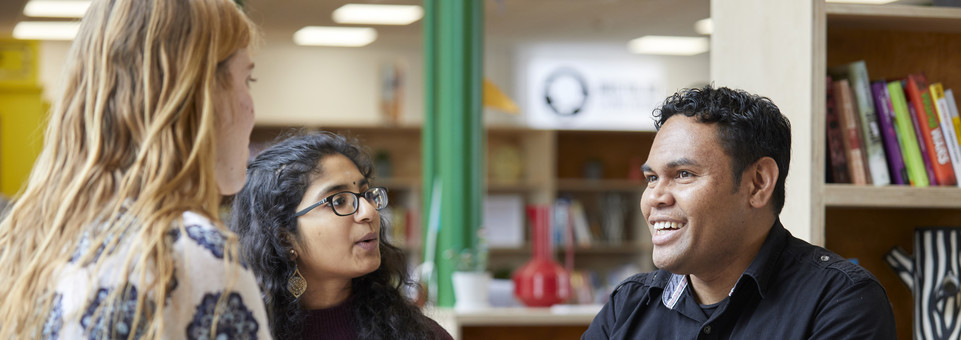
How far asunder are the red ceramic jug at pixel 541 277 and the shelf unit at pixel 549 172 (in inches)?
152

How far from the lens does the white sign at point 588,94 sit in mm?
9219

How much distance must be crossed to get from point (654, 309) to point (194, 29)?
1122mm

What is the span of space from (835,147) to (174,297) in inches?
61.4

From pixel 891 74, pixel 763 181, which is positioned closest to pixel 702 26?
pixel 891 74

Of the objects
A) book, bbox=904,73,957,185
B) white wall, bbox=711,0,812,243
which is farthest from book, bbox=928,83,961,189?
white wall, bbox=711,0,812,243

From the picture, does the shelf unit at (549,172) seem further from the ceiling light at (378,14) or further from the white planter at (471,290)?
the white planter at (471,290)

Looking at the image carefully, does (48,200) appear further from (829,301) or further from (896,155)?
(896,155)

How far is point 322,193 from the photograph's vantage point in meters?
1.98

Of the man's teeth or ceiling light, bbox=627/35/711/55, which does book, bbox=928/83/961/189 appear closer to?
the man's teeth

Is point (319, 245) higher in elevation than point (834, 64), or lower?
lower

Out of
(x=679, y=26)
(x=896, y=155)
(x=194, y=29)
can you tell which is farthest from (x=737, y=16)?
(x=679, y=26)

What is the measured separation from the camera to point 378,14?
25.3ft

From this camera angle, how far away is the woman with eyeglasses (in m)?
1.95

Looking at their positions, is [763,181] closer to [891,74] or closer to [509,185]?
[891,74]
